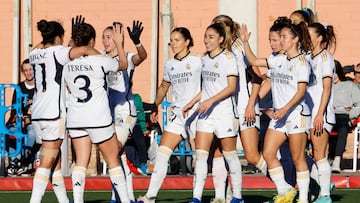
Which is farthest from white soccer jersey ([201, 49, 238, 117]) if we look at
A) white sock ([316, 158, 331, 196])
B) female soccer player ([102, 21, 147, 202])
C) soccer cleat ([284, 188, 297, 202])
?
white sock ([316, 158, 331, 196])

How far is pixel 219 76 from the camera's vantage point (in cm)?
1444

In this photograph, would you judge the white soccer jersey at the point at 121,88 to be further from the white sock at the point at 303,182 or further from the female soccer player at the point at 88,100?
the white sock at the point at 303,182

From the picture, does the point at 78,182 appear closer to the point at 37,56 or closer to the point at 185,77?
the point at 37,56

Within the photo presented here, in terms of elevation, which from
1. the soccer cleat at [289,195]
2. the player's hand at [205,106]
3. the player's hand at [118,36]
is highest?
the player's hand at [118,36]

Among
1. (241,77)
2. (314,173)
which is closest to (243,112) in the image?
(241,77)

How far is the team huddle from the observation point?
1375cm

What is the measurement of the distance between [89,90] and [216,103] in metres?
1.54

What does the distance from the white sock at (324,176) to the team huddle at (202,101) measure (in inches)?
0.4

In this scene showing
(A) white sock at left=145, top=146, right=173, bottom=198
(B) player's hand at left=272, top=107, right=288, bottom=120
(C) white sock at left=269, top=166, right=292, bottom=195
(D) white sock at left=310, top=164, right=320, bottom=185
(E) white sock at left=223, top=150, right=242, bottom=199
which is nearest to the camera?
(B) player's hand at left=272, top=107, right=288, bottom=120

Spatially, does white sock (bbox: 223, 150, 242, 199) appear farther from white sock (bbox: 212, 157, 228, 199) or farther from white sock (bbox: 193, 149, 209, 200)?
white sock (bbox: 193, 149, 209, 200)

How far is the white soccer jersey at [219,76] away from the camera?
14.4 m

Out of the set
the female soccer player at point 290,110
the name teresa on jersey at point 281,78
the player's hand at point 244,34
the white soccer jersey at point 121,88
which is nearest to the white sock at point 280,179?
the female soccer player at point 290,110

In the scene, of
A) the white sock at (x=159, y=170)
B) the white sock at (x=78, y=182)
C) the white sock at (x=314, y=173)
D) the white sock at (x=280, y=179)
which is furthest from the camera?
the white sock at (x=314, y=173)

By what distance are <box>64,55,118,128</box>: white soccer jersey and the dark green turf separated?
2.47 metres
